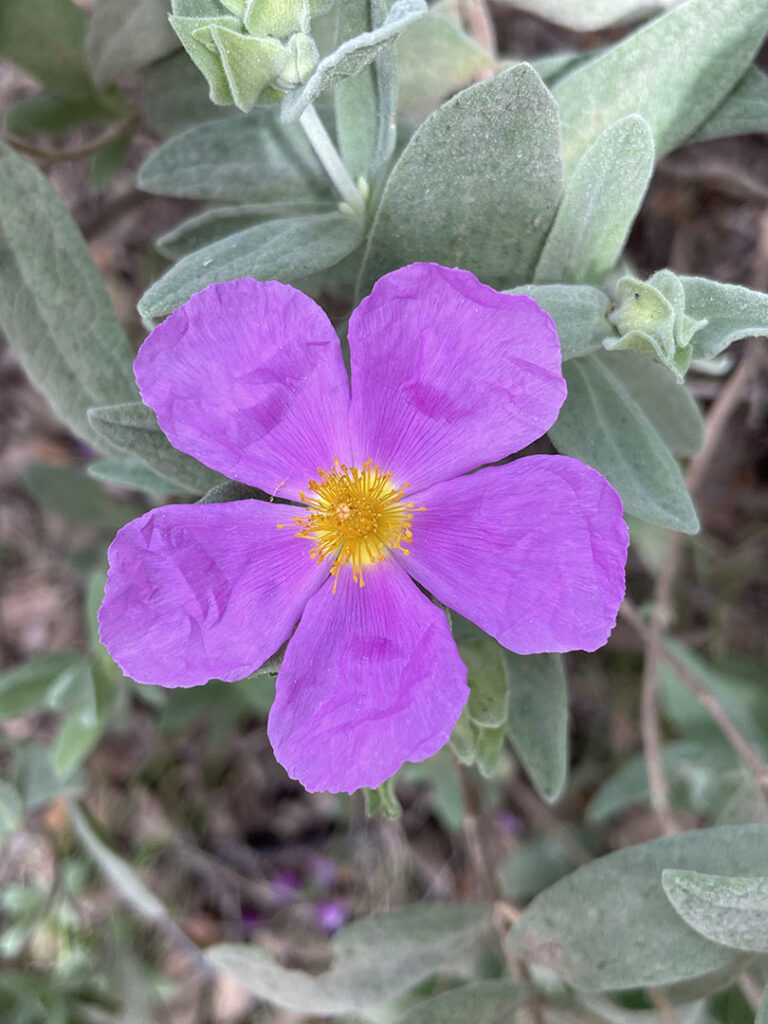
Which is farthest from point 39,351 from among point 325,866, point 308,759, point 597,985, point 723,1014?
point 325,866

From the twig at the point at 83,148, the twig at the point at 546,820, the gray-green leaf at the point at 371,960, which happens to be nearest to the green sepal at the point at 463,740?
the gray-green leaf at the point at 371,960

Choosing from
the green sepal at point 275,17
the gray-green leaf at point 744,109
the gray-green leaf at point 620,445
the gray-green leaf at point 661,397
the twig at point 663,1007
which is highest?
the green sepal at point 275,17

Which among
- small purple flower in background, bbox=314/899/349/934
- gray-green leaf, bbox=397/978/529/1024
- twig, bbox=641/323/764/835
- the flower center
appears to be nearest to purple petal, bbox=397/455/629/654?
the flower center

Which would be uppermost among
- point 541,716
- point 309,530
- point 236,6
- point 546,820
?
point 236,6

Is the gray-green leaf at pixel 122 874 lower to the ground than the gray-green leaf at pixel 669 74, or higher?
lower

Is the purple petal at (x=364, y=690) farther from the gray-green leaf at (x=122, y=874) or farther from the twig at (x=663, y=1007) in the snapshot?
the gray-green leaf at (x=122, y=874)

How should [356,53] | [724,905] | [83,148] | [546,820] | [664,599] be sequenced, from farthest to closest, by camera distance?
[546,820] < [664,599] < [83,148] < [724,905] < [356,53]

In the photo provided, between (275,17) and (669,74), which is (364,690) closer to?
(275,17)

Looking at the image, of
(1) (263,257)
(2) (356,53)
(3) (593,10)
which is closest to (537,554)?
(1) (263,257)
